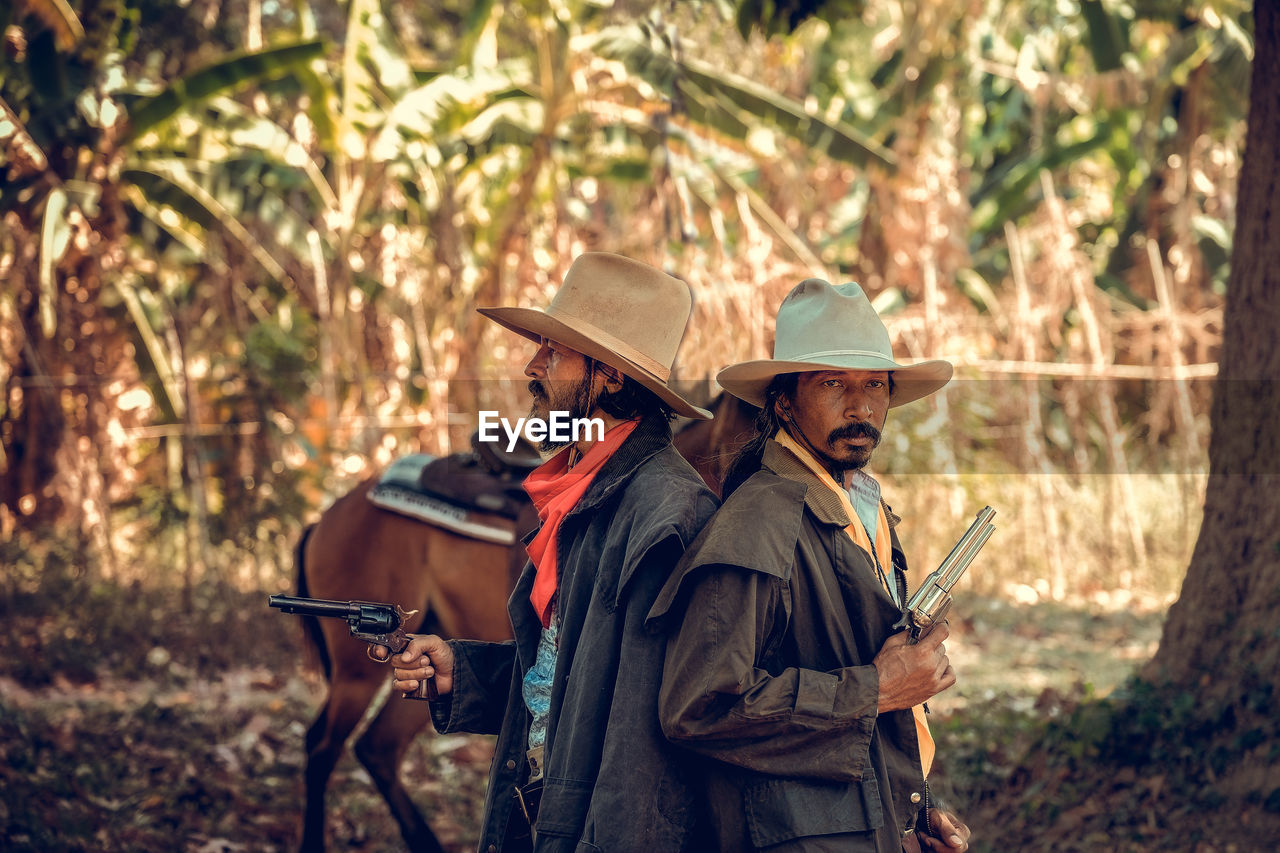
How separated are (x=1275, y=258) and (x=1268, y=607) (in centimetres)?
148

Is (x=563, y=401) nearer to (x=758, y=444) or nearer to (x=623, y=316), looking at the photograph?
(x=623, y=316)

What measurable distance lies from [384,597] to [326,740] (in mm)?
705

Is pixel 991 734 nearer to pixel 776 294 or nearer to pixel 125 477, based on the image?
pixel 776 294

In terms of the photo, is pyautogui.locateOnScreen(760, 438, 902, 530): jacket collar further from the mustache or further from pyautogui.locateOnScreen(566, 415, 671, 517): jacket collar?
pyautogui.locateOnScreen(566, 415, 671, 517): jacket collar

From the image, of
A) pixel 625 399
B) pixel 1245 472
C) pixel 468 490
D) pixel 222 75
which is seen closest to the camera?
pixel 625 399

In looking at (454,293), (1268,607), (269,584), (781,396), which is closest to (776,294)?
(454,293)

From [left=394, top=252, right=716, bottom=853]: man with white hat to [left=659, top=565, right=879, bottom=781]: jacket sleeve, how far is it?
A: 0.32 feet

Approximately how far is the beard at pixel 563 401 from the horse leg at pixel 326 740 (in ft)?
10.4

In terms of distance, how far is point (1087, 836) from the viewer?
15.2 feet

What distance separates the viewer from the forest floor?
210 inches

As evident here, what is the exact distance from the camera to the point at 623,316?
8.45 ft

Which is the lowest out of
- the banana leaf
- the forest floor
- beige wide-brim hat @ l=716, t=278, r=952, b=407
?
the forest floor

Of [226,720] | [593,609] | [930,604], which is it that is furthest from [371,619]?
[226,720]

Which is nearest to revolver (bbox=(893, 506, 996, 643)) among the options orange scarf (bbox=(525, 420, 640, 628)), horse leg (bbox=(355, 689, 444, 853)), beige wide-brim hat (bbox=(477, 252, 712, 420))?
beige wide-brim hat (bbox=(477, 252, 712, 420))
